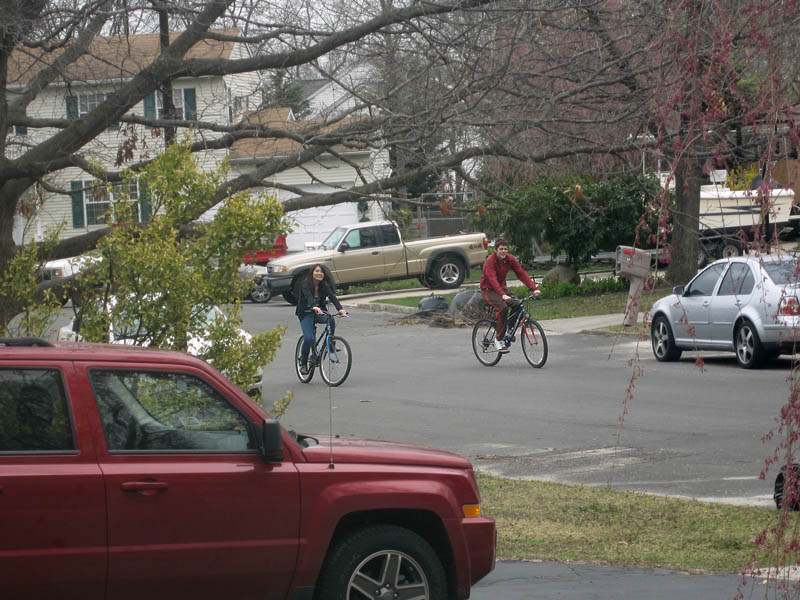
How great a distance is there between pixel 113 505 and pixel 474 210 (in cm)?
580

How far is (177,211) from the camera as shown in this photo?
8195 mm

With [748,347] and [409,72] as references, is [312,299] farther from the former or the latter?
[409,72]

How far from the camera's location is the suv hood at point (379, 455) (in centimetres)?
547

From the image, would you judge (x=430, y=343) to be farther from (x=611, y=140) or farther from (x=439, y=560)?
(x=439, y=560)

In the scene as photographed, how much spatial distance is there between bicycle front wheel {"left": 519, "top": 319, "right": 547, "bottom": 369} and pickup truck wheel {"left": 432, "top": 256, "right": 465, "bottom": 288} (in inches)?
618

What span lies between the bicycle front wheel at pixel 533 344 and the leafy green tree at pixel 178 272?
1026 centimetres

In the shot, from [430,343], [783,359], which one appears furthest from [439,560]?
[430,343]

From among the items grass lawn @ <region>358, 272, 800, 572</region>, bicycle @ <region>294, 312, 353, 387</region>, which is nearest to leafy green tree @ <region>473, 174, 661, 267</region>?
bicycle @ <region>294, 312, 353, 387</region>

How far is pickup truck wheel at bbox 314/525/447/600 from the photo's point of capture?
210 inches

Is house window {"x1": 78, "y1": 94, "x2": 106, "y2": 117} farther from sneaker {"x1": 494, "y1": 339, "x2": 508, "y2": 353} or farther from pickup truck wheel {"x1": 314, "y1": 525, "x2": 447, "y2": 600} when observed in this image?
sneaker {"x1": 494, "y1": 339, "x2": 508, "y2": 353}

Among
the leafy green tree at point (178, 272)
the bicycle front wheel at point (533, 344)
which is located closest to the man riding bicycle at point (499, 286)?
the bicycle front wheel at point (533, 344)

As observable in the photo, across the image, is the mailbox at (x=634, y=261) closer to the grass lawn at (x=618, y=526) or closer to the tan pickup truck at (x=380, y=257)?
the grass lawn at (x=618, y=526)

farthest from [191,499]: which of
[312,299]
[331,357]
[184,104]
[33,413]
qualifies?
[312,299]

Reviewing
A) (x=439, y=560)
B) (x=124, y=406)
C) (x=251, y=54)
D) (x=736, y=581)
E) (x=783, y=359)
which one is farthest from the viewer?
(x=783, y=359)
